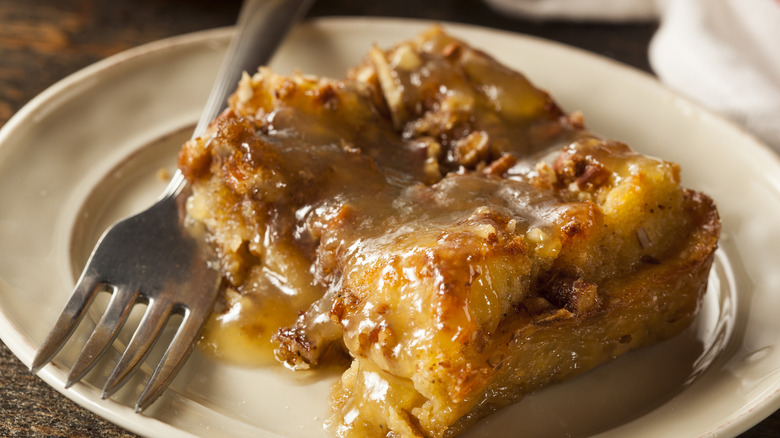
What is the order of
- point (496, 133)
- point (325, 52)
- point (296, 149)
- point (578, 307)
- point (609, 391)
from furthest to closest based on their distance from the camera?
1. point (325, 52)
2. point (496, 133)
3. point (296, 149)
4. point (609, 391)
5. point (578, 307)

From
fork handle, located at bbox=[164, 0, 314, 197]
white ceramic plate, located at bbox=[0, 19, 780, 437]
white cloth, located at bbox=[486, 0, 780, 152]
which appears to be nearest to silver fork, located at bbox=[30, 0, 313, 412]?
white ceramic plate, located at bbox=[0, 19, 780, 437]

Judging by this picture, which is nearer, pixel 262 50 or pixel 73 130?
pixel 73 130

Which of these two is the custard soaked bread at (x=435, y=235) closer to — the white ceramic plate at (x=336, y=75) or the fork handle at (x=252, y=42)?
the white ceramic plate at (x=336, y=75)

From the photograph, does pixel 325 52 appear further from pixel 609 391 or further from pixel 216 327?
pixel 609 391

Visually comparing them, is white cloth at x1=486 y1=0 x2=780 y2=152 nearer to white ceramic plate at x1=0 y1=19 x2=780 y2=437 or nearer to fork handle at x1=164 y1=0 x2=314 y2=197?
white ceramic plate at x1=0 y1=19 x2=780 y2=437

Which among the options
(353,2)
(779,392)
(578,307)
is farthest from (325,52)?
(779,392)

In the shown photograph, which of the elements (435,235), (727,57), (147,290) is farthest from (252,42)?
(727,57)

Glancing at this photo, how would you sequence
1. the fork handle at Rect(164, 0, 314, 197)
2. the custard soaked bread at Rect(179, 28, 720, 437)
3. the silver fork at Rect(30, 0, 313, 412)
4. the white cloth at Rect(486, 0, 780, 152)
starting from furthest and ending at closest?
the white cloth at Rect(486, 0, 780, 152), the fork handle at Rect(164, 0, 314, 197), the silver fork at Rect(30, 0, 313, 412), the custard soaked bread at Rect(179, 28, 720, 437)
